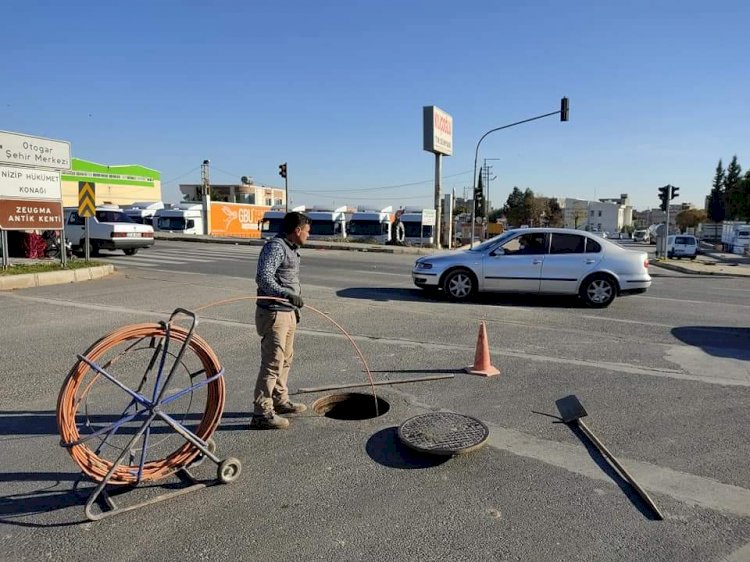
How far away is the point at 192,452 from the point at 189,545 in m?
0.80

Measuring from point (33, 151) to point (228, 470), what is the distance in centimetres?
1353

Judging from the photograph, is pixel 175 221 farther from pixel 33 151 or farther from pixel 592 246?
pixel 592 246

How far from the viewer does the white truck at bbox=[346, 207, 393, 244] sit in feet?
125

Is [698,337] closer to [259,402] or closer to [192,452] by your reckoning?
[259,402]

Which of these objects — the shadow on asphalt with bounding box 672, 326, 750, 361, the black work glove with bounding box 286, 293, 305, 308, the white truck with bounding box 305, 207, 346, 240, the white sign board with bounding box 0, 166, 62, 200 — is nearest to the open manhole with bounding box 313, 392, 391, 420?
the black work glove with bounding box 286, 293, 305, 308

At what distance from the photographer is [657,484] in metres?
3.52

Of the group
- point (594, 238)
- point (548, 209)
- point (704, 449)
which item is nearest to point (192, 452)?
point (704, 449)

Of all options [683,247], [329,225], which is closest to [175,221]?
[329,225]

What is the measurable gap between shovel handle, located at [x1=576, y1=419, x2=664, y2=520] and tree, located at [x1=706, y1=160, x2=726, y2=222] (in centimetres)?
12463

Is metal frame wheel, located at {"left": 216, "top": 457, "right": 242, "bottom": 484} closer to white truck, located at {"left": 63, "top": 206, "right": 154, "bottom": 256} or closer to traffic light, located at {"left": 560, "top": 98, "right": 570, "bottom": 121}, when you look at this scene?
white truck, located at {"left": 63, "top": 206, "right": 154, "bottom": 256}

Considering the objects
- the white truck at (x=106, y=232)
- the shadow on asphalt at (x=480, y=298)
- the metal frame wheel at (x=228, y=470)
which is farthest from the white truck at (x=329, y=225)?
the metal frame wheel at (x=228, y=470)

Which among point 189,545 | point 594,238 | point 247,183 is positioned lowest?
point 189,545

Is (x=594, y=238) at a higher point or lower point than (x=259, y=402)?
higher

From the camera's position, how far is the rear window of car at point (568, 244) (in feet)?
35.1
